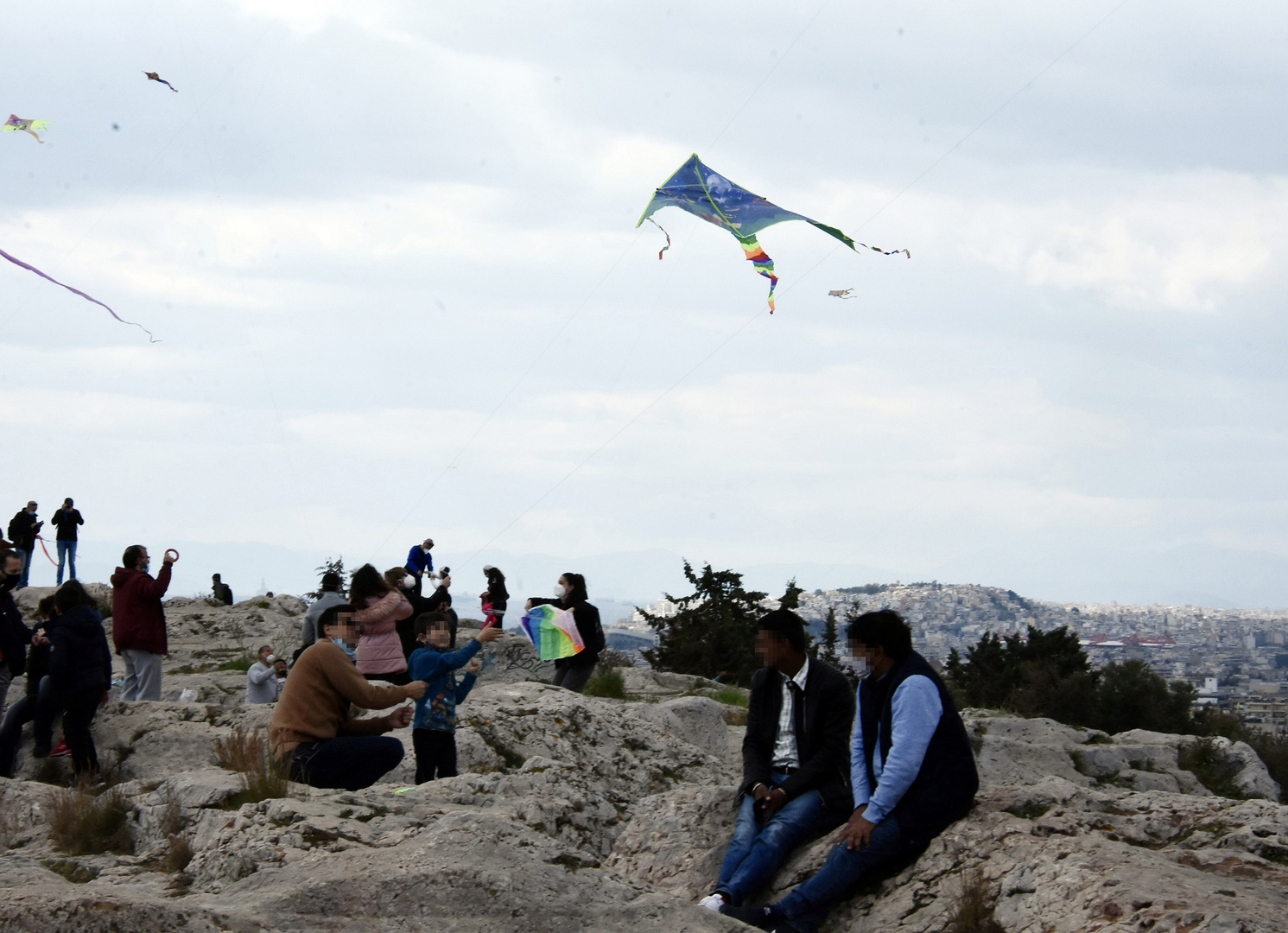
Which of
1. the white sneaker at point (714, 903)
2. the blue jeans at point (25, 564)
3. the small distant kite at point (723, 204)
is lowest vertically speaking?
the white sneaker at point (714, 903)

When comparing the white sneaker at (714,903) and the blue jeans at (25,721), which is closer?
the white sneaker at (714,903)

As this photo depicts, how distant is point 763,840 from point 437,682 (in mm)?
2816

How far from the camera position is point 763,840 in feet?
21.0

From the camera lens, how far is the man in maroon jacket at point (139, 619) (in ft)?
38.1

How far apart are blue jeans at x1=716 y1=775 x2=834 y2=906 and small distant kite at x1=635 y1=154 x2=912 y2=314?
9983 millimetres

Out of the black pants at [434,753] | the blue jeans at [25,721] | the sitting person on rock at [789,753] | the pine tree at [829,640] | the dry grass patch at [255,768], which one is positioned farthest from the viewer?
the pine tree at [829,640]

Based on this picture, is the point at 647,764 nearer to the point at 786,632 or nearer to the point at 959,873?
the point at 786,632

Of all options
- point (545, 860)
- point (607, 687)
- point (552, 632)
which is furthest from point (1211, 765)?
point (545, 860)

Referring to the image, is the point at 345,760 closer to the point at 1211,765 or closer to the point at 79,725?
the point at 79,725

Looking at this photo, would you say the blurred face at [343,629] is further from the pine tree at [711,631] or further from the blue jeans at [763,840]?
the pine tree at [711,631]

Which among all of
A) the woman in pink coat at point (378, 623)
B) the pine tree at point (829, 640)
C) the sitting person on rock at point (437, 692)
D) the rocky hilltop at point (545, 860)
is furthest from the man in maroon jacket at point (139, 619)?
the pine tree at point (829, 640)

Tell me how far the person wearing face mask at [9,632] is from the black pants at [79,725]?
952 millimetres

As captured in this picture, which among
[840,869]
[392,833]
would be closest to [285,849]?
[392,833]

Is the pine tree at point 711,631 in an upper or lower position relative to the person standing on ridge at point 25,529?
lower
